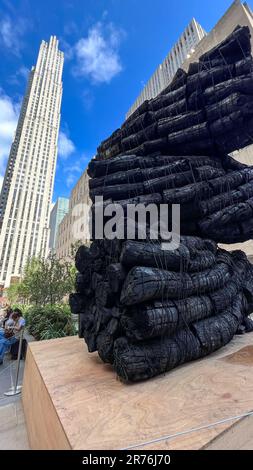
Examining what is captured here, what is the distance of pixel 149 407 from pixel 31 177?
74210 mm

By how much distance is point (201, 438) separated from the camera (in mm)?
1415

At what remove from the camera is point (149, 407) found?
1875 mm

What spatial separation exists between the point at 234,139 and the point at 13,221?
7050 centimetres

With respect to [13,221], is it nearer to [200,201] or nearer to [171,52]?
[171,52]

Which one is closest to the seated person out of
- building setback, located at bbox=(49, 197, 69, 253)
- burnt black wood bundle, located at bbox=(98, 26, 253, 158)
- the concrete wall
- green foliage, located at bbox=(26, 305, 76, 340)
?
green foliage, located at bbox=(26, 305, 76, 340)

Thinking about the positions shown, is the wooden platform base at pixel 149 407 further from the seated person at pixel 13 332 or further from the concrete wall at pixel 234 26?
the concrete wall at pixel 234 26

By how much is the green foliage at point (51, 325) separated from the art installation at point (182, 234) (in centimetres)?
387

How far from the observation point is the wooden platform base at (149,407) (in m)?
1.47

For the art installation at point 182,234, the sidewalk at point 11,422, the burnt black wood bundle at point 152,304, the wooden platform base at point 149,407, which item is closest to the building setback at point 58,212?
the art installation at point 182,234

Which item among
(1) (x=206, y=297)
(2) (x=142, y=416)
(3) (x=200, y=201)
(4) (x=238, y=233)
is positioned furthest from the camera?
(4) (x=238, y=233)

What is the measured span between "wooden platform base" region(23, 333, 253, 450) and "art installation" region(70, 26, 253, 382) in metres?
0.24

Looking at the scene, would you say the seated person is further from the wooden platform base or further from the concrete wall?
the concrete wall

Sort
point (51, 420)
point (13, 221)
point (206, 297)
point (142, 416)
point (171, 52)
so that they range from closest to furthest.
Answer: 1. point (142, 416)
2. point (51, 420)
3. point (206, 297)
4. point (171, 52)
5. point (13, 221)
